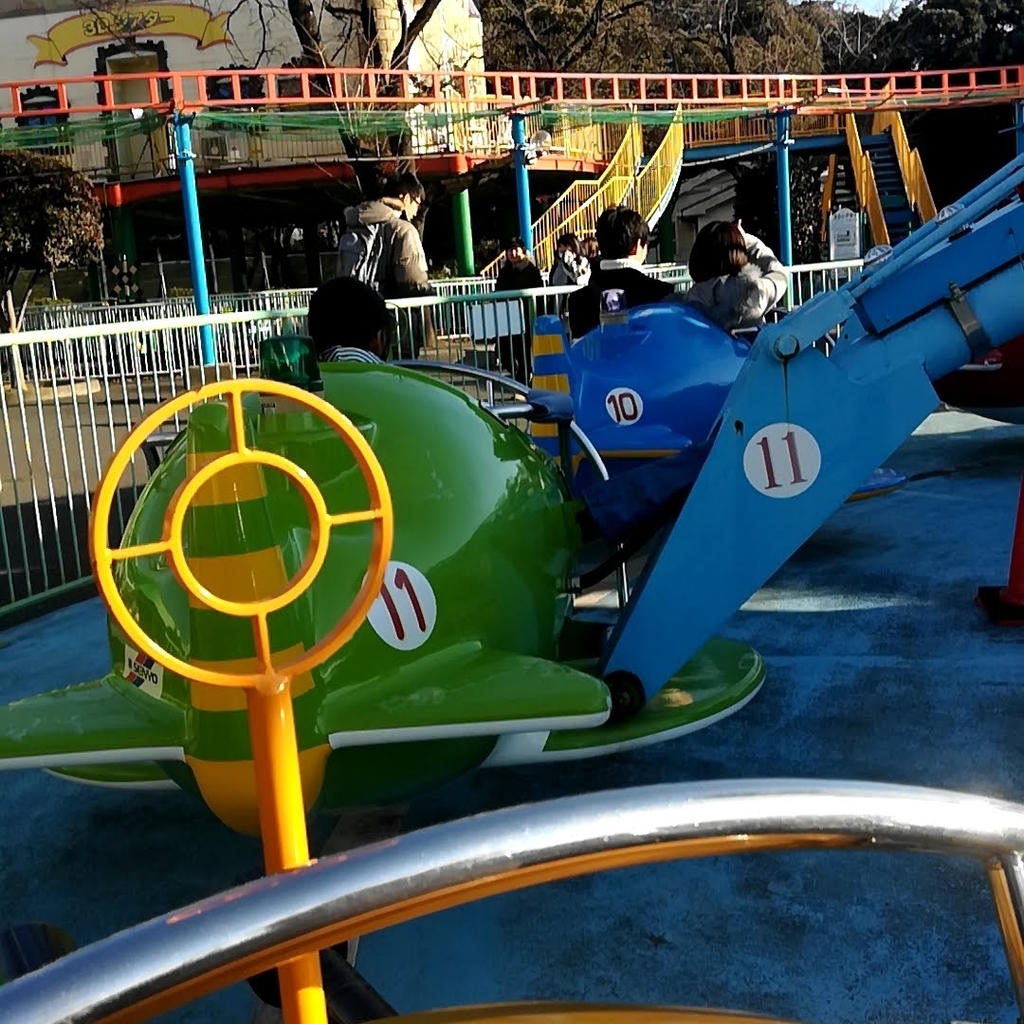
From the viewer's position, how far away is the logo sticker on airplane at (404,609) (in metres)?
2.45

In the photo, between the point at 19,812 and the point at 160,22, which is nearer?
the point at 19,812

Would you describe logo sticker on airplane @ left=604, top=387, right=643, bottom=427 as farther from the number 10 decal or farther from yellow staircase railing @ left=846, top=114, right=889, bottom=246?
yellow staircase railing @ left=846, top=114, right=889, bottom=246

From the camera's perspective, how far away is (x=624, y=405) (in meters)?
5.38

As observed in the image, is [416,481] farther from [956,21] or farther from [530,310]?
[956,21]

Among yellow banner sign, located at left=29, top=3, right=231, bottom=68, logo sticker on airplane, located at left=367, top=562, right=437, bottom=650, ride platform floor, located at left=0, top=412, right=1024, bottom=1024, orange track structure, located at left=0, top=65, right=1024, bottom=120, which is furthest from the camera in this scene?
yellow banner sign, located at left=29, top=3, right=231, bottom=68

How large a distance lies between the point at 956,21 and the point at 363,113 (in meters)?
30.0

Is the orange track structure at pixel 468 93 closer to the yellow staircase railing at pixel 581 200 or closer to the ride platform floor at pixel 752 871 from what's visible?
the yellow staircase railing at pixel 581 200

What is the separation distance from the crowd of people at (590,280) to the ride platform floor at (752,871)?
1482 mm

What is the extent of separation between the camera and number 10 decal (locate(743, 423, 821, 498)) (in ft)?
9.68

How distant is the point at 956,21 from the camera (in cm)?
3834

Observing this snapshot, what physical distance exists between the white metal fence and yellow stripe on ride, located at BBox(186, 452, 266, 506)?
10.5 ft

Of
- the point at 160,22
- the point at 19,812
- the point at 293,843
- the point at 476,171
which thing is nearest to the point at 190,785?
the point at 293,843

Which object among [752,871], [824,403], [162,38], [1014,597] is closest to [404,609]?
[752,871]

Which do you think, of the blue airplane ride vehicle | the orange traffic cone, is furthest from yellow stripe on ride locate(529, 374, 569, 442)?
the orange traffic cone
